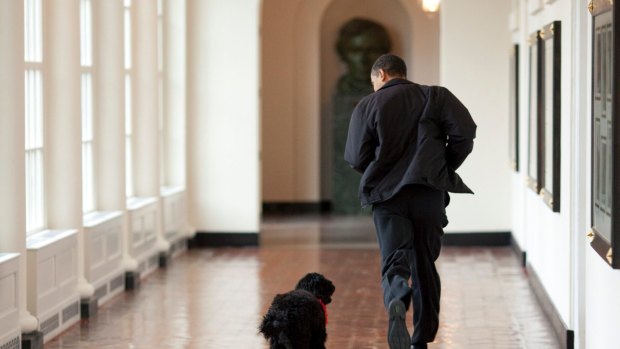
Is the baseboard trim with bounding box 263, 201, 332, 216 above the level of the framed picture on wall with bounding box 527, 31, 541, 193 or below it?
below

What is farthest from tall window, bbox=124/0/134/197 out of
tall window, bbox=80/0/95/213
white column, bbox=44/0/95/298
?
white column, bbox=44/0/95/298

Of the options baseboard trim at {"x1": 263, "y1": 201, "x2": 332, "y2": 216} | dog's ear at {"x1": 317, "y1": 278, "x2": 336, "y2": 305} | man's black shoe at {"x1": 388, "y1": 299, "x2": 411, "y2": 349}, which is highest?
dog's ear at {"x1": 317, "y1": 278, "x2": 336, "y2": 305}

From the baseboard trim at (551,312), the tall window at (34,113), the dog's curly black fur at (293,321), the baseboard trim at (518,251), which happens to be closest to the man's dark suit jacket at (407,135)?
the dog's curly black fur at (293,321)

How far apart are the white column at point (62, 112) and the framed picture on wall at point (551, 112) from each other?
142 inches

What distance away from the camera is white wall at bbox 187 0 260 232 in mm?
13852

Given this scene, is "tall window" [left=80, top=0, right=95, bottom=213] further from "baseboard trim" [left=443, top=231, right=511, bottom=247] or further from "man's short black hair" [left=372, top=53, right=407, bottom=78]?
"baseboard trim" [left=443, top=231, right=511, bottom=247]

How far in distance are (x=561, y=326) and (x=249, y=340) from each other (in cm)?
213

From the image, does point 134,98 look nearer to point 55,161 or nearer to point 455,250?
point 55,161

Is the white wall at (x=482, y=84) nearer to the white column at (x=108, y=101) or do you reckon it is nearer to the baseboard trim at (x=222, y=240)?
the baseboard trim at (x=222, y=240)

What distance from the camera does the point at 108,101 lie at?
403 inches

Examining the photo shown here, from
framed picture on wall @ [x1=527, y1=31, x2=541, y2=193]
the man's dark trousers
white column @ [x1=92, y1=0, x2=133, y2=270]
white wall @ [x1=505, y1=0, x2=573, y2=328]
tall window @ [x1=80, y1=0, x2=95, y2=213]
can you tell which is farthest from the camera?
white column @ [x1=92, y1=0, x2=133, y2=270]

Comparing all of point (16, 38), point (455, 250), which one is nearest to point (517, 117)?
point (455, 250)

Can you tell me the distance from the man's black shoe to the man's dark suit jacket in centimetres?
80

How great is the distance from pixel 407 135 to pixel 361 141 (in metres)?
0.26
